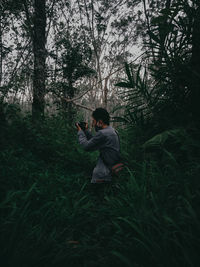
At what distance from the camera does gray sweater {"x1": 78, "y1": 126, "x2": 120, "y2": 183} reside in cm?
248

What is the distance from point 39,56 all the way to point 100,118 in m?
5.05

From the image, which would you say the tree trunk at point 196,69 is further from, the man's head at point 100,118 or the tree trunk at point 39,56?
the tree trunk at point 39,56

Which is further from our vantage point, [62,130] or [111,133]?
[62,130]

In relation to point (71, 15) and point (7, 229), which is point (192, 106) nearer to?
point (7, 229)

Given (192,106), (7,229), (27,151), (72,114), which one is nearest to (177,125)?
(192,106)

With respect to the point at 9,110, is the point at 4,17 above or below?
above

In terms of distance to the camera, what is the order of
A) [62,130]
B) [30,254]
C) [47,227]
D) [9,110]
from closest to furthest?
1. [30,254]
2. [47,227]
3. [9,110]
4. [62,130]

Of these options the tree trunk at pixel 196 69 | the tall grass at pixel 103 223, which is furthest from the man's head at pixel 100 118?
the tree trunk at pixel 196 69

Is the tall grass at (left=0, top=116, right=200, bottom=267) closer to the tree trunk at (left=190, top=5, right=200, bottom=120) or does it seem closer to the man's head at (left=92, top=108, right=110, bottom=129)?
the tree trunk at (left=190, top=5, right=200, bottom=120)

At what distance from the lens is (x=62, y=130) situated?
205 inches

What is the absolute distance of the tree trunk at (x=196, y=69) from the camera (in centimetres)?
210

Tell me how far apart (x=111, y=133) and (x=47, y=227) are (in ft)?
4.65

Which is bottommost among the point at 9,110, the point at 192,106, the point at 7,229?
the point at 7,229

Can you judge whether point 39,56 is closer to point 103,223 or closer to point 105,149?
point 105,149
